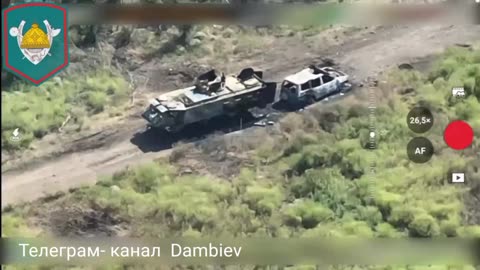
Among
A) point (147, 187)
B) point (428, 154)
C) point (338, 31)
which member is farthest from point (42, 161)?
point (428, 154)

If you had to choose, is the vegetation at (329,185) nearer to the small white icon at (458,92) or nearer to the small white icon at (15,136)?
the small white icon at (458,92)

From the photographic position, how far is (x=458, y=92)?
13.7 feet

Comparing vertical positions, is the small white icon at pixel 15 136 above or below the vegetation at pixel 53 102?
below

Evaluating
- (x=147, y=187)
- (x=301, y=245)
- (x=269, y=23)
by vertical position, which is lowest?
(x=301, y=245)

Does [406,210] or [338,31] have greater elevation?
[338,31]

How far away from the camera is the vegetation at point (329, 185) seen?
13.5 feet

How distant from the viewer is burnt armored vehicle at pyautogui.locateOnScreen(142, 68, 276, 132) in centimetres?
417

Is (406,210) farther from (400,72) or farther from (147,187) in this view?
(147,187)

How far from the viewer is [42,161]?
4.13 metres

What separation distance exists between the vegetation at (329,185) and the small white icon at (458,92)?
2 cm

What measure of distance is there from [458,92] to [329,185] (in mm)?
804

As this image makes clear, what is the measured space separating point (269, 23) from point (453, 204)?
1.30 metres
